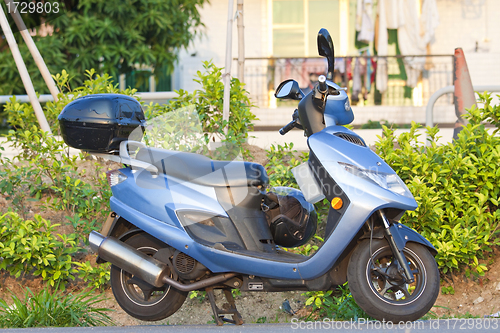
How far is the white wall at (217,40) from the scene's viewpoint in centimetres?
1107

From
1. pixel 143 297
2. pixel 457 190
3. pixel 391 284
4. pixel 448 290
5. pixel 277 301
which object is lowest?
pixel 277 301

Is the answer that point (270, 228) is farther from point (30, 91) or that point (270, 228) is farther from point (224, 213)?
point (30, 91)

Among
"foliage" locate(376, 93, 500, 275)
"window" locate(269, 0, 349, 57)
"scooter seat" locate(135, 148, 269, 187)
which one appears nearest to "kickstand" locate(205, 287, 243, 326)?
"scooter seat" locate(135, 148, 269, 187)

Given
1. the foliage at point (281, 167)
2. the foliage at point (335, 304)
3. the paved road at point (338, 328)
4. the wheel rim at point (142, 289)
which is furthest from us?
the foliage at point (281, 167)

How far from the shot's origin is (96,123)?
123 inches

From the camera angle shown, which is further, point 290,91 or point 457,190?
point 457,190

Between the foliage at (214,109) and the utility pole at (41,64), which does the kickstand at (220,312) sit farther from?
the utility pole at (41,64)

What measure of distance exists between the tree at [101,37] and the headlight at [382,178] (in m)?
7.18

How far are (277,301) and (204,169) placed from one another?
5.58 ft

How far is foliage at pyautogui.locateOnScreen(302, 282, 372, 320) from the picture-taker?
358 cm

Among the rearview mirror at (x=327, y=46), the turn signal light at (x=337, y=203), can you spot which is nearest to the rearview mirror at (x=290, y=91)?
the rearview mirror at (x=327, y=46)

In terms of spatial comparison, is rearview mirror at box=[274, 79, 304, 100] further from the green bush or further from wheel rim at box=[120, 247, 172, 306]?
the green bush

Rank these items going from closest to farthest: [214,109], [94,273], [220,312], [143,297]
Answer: [220,312] < [143,297] < [94,273] < [214,109]

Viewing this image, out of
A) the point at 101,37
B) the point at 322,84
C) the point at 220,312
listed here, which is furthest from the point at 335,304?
the point at 101,37
